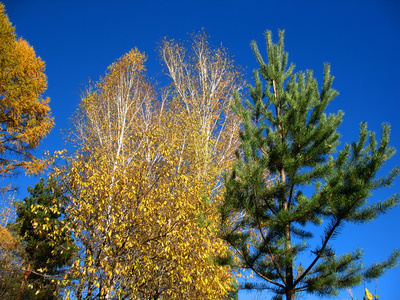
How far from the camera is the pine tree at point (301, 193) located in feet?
14.1

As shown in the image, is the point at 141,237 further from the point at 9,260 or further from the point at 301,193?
the point at 9,260

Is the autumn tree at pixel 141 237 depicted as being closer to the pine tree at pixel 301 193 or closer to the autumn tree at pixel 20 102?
the pine tree at pixel 301 193

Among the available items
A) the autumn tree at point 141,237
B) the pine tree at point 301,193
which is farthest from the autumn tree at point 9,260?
the pine tree at point 301,193

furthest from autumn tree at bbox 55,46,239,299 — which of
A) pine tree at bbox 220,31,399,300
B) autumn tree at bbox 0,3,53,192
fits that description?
A: autumn tree at bbox 0,3,53,192

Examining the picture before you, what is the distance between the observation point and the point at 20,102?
11000 mm

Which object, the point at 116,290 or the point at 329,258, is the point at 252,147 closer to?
the point at 329,258

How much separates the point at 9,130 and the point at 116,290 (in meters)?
8.65

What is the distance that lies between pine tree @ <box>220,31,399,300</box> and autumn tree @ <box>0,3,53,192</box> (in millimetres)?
9006

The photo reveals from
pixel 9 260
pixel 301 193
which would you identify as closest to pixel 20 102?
pixel 9 260

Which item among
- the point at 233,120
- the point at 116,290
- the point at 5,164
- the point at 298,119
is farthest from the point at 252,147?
the point at 5,164

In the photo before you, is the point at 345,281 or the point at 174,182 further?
the point at 174,182

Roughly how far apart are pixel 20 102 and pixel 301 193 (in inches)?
427

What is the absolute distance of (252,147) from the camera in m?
5.16

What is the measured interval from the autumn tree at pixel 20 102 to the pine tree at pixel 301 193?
901 cm
